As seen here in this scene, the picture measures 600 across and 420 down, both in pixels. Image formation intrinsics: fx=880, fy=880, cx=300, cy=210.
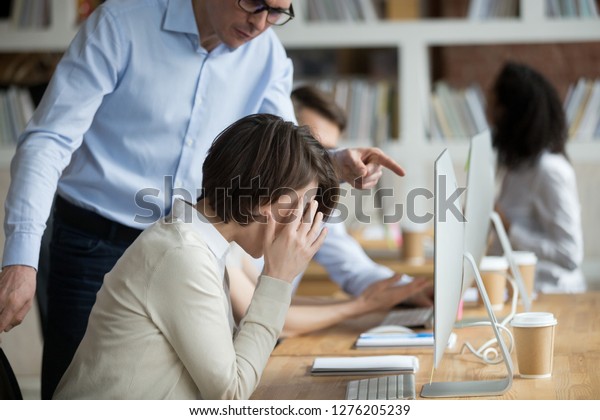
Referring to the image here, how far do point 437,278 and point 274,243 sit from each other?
12.2 inches

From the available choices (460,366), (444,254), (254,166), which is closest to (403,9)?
(460,366)

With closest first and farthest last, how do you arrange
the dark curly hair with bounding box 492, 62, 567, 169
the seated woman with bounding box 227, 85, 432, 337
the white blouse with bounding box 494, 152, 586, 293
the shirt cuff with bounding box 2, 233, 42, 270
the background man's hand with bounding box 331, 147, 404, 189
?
1. the shirt cuff with bounding box 2, 233, 42, 270
2. the background man's hand with bounding box 331, 147, 404, 189
3. the seated woman with bounding box 227, 85, 432, 337
4. the white blouse with bounding box 494, 152, 586, 293
5. the dark curly hair with bounding box 492, 62, 567, 169

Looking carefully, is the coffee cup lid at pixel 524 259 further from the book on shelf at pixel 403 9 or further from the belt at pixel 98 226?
the book on shelf at pixel 403 9

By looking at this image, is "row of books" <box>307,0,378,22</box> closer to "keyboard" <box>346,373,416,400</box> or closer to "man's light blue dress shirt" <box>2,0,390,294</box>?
"man's light blue dress shirt" <box>2,0,390,294</box>

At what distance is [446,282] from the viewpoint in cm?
136

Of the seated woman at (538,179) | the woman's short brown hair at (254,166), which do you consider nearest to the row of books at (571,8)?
the seated woman at (538,179)

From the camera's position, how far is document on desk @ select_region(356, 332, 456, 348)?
185cm

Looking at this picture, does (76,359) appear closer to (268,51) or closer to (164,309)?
(164,309)

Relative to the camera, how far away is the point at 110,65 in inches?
72.7

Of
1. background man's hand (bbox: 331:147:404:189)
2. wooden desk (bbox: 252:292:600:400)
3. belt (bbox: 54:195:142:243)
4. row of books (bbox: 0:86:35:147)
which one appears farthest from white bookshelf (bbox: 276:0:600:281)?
belt (bbox: 54:195:142:243)

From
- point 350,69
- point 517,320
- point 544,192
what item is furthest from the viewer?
point 350,69

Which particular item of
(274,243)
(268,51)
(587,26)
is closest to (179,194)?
(268,51)

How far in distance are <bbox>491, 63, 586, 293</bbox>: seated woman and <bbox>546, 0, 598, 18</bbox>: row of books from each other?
2.38 ft

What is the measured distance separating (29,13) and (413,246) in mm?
2120
